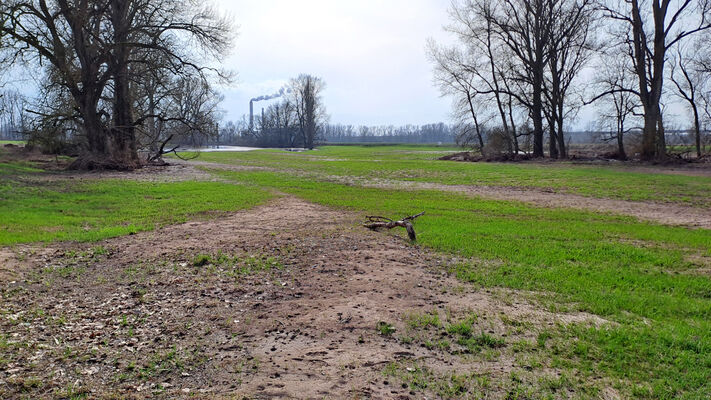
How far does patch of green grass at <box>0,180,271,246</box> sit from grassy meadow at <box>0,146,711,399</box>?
0.14ft

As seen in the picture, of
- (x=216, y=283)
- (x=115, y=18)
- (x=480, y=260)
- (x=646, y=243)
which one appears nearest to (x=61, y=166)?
(x=115, y=18)

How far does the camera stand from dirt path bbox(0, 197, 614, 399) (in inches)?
152

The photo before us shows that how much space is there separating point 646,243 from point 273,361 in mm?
7883

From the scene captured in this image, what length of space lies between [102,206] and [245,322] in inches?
416

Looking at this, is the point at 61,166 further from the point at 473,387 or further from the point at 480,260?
the point at 473,387

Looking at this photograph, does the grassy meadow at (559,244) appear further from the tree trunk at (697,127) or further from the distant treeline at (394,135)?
the distant treeline at (394,135)

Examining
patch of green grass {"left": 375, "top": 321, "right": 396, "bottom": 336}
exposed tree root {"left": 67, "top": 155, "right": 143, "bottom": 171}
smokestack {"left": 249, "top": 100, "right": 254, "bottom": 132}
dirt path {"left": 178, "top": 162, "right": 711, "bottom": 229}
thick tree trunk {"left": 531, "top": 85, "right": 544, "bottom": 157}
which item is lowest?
patch of green grass {"left": 375, "top": 321, "right": 396, "bottom": 336}

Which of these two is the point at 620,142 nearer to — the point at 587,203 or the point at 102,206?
the point at 587,203

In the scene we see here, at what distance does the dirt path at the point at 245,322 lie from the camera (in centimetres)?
386

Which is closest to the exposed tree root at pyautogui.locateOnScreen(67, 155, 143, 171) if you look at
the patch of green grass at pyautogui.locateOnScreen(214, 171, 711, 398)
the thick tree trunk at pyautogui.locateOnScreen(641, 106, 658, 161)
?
the patch of green grass at pyautogui.locateOnScreen(214, 171, 711, 398)

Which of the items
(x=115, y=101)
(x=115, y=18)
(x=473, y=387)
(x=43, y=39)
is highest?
(x=115, y=18)

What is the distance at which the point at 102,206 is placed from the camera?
535 inches

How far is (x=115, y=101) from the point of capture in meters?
28.5

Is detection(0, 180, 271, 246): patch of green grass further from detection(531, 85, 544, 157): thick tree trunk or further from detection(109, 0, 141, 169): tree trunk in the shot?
detection(531, 85, 544, 157): thick tree trunk
